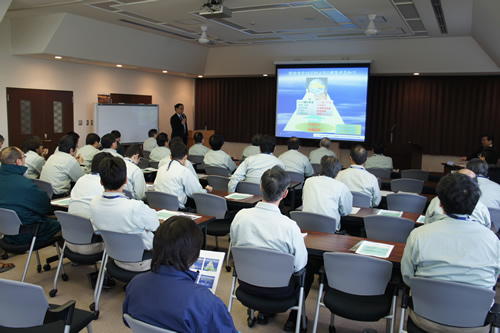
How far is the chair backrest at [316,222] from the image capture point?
3.86 metres

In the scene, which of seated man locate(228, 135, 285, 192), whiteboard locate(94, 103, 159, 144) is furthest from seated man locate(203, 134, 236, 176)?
whiteboard locate(94, 103, 159, 144)

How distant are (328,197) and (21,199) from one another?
10.3ft

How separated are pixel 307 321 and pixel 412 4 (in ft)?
18.9

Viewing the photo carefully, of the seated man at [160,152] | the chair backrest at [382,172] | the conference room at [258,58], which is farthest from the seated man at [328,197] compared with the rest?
the seated man at [160,152]

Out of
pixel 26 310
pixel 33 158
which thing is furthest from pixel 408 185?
pixel 33 158

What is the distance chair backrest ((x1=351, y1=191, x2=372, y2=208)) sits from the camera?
15.8 feet

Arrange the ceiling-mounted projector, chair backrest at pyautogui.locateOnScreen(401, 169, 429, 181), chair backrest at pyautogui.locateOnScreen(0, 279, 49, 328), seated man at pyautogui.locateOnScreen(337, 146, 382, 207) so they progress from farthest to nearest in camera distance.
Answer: chair backrest at pyautogui.locateOnScreen(401, 169, 429, 181)
the ceiling-mounted projector
seated man at pyautogui.locateOnScreen(337, 146, 382, 207)
chair backrest at pyautogui.locateOnScreen(0, 279, 49, 328)

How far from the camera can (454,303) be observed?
240 cm

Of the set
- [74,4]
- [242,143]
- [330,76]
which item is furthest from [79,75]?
[330,76]

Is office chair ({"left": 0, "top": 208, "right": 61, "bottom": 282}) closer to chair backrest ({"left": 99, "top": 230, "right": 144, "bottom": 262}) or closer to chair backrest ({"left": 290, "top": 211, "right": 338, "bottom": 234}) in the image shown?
chair backrest ({"left": 99, "top": 230, "right": 144, "bottom": 262})

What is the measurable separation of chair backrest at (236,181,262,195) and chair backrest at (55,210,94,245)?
7.83 ft

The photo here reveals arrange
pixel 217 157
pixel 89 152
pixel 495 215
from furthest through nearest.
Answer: pixel 217 157
pixel 89 152
pixel 495 215

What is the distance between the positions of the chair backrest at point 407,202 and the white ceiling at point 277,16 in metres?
3.57

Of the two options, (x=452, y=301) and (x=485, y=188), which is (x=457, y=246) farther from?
(x=485, y=188)
